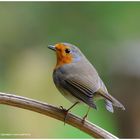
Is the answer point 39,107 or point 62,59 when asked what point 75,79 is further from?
point 39,107

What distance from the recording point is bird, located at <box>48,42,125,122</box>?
1932mm

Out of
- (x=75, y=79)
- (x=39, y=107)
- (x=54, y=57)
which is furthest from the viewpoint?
(x=54, y=57)

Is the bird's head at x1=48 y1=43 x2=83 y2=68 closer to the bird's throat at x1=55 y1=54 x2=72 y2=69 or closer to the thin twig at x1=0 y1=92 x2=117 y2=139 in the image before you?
the bird's throat at x1=55 y1=54 x2=72 y2=69

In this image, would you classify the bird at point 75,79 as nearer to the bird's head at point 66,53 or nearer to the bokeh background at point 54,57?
the bird's head at point 66,53

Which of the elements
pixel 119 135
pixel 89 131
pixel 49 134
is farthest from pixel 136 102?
pixel 89 131

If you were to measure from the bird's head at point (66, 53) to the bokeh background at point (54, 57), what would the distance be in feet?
1.49

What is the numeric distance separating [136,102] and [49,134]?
515 mm

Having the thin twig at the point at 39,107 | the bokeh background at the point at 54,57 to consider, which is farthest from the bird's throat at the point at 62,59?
the bokeh background at the point at 54,57

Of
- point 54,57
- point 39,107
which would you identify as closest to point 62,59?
point 39,107

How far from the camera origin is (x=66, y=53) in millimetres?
2031

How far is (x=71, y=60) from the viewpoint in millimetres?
2061

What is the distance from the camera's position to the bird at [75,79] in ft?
6.34

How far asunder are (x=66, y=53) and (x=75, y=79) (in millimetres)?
103

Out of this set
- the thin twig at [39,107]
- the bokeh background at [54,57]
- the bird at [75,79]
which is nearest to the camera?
the thin twig at [39,107]
